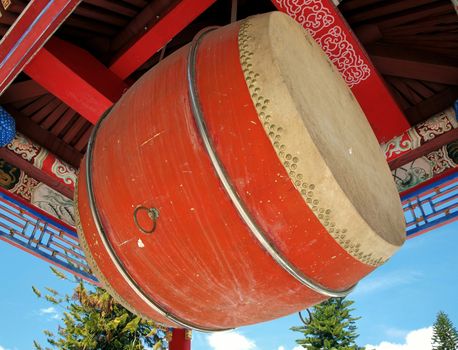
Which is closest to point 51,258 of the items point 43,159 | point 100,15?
point 43,159

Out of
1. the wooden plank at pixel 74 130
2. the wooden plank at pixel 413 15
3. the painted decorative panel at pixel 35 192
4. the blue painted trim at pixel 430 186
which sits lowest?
the blue painted trim at pixel 430 186

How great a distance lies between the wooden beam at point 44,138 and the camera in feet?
8.69

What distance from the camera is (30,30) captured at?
1544 mm

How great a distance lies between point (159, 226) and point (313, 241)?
0.41 metres

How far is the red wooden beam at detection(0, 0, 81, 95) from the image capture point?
1.46 meters

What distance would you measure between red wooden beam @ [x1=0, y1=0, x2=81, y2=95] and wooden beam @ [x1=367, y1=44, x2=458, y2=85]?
1.69 metres

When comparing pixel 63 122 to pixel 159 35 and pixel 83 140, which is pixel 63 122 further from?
pixel 159 35

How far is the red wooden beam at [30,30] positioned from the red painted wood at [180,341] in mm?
2118

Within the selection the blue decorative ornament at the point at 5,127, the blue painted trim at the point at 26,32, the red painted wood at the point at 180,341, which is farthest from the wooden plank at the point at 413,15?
the red painted wood at the point at 180,341

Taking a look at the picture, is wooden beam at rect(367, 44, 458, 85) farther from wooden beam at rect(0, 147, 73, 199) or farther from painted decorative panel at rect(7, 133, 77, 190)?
wooden beam at rect(0, 147, 73, 199)

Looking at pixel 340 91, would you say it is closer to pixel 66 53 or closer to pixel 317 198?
pixel 317 198

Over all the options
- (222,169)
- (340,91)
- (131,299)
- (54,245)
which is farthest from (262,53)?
(54,245)

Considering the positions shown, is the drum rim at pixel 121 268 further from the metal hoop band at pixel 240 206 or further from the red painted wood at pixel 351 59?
the red painted wood at pixel 351 59

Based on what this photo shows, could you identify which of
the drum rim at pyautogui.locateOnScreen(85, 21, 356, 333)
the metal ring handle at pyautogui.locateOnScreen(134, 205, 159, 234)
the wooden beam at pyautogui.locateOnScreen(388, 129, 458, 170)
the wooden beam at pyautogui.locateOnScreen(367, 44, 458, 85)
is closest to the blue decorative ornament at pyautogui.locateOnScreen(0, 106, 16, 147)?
the drum rim at pyautogui.locateOnScreen(85, 21, 356, 333)
